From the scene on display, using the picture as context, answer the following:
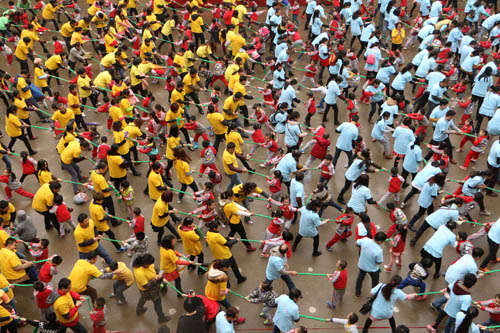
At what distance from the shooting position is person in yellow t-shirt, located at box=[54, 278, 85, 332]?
586 centimetres

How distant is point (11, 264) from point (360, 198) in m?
5.67

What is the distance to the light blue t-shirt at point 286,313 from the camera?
5.82 meters

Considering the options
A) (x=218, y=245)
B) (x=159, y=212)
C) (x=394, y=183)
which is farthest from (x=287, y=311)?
(x=394, y=183)

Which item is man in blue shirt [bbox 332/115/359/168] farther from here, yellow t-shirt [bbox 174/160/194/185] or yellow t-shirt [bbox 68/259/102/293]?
yellow t-shirt [bbox 68/259/102/293]

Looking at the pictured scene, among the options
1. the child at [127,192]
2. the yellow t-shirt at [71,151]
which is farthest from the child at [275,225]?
the yellow t-shirt at [71,151]

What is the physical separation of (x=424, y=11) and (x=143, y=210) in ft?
35.9

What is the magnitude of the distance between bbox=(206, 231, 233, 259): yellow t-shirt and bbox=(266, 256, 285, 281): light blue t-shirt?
0.72m

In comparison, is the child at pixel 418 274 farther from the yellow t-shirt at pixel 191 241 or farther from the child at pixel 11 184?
the child at pixel 11 184

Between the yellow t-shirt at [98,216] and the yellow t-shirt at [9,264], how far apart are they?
1.28 metres

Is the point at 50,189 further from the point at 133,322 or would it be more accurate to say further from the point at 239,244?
the point at 239,244

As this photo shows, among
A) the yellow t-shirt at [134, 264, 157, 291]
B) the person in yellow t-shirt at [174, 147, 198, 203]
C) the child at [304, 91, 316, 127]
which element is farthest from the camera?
the child at [304, 91, 316, 127]

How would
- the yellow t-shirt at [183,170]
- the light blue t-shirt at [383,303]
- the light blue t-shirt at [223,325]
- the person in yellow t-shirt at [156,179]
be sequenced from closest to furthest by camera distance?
the light blue t-shirt at [223,325], the light blue t-shirt at [383,303], the person in yellow t-shirt at [156,179], the yellow t-shirt at [183,170]

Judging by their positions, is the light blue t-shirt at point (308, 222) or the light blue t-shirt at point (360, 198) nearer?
the light blue t-shirt at point (308, 222)

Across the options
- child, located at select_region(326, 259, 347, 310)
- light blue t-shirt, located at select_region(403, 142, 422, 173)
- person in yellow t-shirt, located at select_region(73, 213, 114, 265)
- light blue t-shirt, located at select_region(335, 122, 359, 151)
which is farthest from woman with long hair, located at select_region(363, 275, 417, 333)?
person in yellow t-shirt, located at select_region(73, 213, 114, 265)
